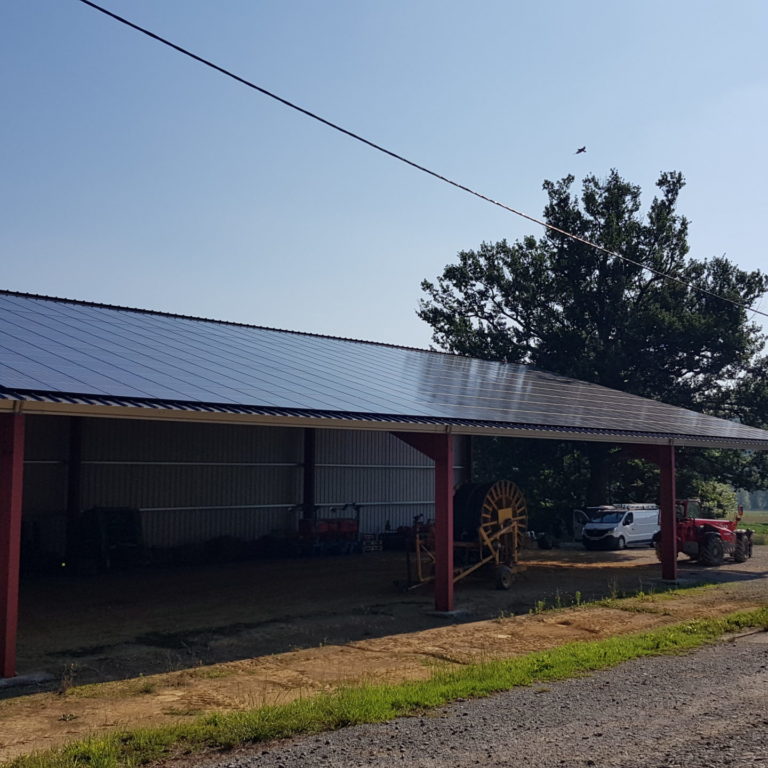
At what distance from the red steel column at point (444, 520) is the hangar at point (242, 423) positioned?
38 millimetres

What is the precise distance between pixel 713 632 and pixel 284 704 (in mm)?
7725

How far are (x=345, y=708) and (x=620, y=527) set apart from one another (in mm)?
25390

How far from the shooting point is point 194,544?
26594 millimetres

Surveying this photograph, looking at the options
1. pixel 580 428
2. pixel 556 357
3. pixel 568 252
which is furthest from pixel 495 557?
pixel 568 252

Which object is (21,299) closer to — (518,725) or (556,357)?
(518,725)

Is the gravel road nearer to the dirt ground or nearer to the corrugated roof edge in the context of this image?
the dirt ground

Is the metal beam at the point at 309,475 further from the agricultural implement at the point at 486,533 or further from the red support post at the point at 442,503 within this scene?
the red support post at the point at 442,503

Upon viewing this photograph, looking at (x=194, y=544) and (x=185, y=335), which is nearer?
(x=185, y=335)

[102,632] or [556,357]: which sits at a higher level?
[556,357]

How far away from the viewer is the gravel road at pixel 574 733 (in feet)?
23.7

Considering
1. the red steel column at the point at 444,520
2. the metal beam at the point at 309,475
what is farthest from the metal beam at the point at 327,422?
the metal beam at the point at 309,475

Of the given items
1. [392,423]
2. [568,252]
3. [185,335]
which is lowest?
[392,423]

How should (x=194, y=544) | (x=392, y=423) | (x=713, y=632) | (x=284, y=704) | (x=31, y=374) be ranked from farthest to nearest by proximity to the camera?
(x=194, y=544) < (x=392, y=423) < (x=713, y=632) < (x=31, y=374) < (x=284, y=704)

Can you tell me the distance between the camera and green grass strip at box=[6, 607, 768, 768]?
7.50m
